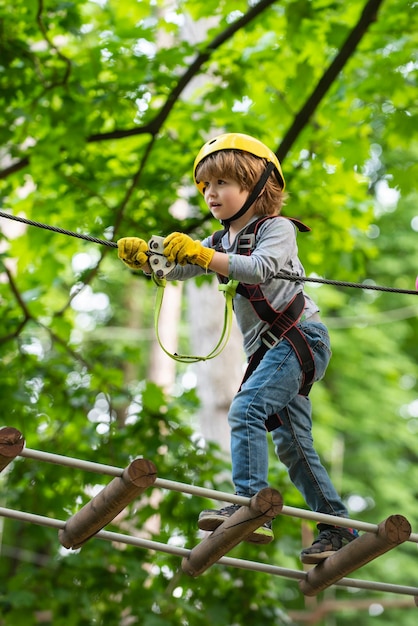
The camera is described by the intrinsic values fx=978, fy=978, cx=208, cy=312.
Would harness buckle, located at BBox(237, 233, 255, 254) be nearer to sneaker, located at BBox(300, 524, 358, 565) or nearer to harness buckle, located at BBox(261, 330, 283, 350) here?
harness buckle, located at BBox(261, 330, 283, 350)

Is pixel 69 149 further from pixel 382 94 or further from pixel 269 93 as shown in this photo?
pixel 382 94

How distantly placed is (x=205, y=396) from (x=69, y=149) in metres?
2.61

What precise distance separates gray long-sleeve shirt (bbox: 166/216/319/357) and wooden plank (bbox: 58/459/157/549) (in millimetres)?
630

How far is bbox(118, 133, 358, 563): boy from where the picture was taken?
10.4 feet

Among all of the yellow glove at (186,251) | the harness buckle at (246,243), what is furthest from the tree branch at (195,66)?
the yellow glove at (186,251)

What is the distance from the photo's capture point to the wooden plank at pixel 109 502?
3.04 m

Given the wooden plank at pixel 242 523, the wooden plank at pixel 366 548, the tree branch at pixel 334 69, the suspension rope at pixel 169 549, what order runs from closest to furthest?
1. the wooden plank at pixel 242 523
2. the wooden plank at pixel 366 548
3. the suspension rope at pixel 169 549
4. the tree branch at pixel 334 69

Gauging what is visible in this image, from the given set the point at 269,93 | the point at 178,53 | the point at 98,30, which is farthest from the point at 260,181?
the point at 98,30

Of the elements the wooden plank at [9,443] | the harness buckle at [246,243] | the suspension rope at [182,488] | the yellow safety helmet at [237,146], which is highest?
the yellow safety helmet at [237,146]

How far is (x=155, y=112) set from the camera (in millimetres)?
5898

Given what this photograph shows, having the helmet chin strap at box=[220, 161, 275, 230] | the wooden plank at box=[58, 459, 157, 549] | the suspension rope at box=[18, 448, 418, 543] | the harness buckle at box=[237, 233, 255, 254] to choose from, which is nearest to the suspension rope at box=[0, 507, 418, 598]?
the wooden plank at box=[58, 459, 157, 549]

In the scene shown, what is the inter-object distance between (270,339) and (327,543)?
79 centimetres

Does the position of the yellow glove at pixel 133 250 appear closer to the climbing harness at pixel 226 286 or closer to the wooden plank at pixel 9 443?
the climbing harness at pixel 226 286

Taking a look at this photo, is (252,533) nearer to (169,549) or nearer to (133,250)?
(169,549)
